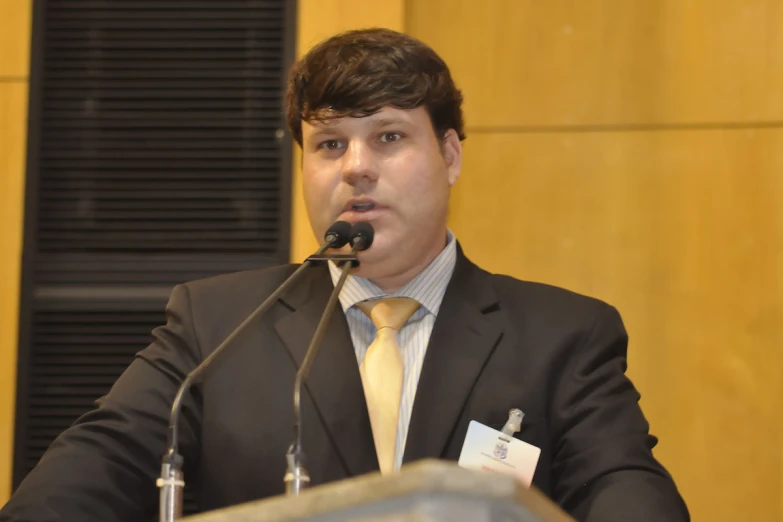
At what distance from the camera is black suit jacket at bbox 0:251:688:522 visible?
1.77 m

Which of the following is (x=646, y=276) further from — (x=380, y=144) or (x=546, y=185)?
(x=380, y=144)

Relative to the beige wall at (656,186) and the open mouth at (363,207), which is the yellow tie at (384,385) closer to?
the open mouth at (363,207)

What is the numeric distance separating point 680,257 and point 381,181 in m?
1.20

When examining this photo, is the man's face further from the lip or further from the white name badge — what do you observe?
the white name badge

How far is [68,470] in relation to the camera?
5.66 ft

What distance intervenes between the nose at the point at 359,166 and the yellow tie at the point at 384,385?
0.29 metres

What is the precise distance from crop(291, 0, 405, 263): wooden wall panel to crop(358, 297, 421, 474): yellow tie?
102cm

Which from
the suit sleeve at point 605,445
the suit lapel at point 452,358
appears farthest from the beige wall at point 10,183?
the suit sleeve at point 605,445

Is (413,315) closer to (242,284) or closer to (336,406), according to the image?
(336,406)

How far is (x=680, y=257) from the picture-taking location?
2883 mm

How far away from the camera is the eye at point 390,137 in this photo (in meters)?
2.10

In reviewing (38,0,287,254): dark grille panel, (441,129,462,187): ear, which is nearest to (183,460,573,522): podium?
(441,129,462,187): ear

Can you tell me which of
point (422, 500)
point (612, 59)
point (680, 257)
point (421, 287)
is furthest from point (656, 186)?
point (422, 500)

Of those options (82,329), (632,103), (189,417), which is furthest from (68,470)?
(632,103)
